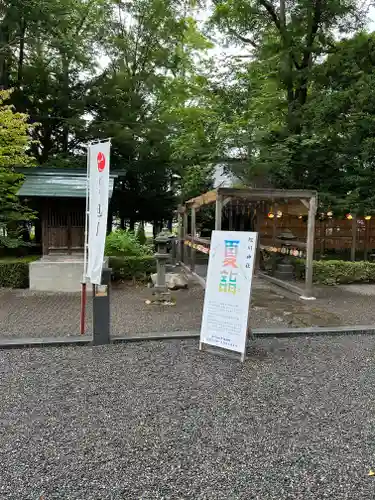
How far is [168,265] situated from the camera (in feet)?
37.4

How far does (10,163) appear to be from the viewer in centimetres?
859

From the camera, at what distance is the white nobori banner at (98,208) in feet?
Result: 14.8

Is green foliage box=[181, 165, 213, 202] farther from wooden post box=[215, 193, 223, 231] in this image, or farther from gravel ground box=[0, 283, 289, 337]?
gravel ground box=[0, 283, 289, 337]

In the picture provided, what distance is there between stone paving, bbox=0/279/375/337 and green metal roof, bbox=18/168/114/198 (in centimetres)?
220

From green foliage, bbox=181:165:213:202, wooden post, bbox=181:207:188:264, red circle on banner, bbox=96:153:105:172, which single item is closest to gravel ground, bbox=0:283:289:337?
red circle on banner, bbox=96:153:105:172

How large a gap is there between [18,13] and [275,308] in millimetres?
10550

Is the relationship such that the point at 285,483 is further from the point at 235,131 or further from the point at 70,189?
the point at 235,131

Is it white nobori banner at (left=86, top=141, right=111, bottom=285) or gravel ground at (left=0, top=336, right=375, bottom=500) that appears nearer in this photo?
gravel ground at (left=0, top=336, right=375, bottom=500)

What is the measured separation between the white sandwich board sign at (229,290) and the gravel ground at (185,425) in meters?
0.25

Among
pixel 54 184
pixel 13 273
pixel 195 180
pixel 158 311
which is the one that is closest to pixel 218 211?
pixel 158 311

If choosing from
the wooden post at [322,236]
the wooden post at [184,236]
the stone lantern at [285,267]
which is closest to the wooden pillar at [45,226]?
the wooden post at [184,236]

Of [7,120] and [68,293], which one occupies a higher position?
[7,120]

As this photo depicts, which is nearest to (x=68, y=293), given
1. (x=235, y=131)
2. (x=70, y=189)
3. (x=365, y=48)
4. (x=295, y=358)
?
(x=70, y=189)

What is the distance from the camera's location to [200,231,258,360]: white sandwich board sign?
4004 millimetres
